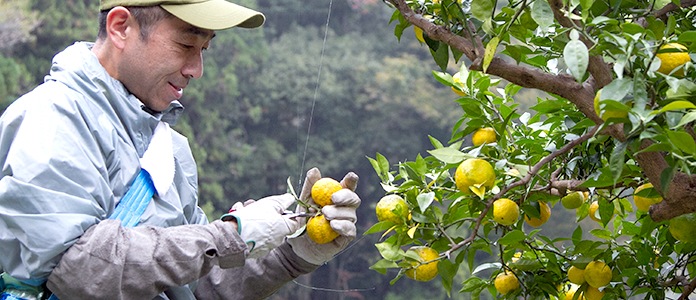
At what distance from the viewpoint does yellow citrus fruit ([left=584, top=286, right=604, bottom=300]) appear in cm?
125

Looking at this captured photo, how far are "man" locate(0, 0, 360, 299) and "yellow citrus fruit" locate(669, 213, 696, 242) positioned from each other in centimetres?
43

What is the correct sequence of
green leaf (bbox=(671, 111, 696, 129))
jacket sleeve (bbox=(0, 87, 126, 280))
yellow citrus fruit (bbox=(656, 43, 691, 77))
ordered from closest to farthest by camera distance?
green leaf (bbox=(671, 111, 696, 129))
yellow citrus fruit (bbox=(656, 43, 691, 77))
jacket sleeve (bbox=(0, 87, 126, 280))

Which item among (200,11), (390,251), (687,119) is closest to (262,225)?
(390,251)

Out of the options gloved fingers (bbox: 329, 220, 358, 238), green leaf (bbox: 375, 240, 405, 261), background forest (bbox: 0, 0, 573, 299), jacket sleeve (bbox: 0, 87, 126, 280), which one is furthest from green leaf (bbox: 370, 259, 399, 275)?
background forest (bbox: 0, 0, 573, 299)

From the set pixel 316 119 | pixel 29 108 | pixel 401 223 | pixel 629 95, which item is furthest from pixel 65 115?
pixel 316 119

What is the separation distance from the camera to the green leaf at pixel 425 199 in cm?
112

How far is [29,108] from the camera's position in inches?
42.7

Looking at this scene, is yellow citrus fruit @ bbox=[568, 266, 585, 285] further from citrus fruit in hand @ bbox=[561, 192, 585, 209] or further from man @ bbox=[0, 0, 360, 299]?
man @ bbox=[0, 0, 360, 299]

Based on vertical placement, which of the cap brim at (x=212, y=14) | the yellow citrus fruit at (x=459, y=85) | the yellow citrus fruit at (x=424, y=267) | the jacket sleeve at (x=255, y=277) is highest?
the cap brim at (x=212, y=14)

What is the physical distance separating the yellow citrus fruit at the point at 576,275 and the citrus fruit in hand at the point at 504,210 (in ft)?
0.47

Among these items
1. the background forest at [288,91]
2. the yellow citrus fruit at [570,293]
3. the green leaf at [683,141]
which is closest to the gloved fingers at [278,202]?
the yellow citrus fruit at [570,293]

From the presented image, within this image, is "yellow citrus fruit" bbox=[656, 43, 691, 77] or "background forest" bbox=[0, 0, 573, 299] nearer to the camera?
"yellow citrus fruit" bbox=[656, 43, 691, 77]

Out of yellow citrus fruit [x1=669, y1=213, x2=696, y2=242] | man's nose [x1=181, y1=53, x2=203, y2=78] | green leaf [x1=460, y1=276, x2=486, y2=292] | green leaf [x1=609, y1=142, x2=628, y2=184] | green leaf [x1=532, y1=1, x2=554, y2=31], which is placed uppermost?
green leaf [x1=532, y1=1, x2=554, y2=31]

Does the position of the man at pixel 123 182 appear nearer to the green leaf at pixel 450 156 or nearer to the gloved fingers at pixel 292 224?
the gloved fingers at pixel 292 224
